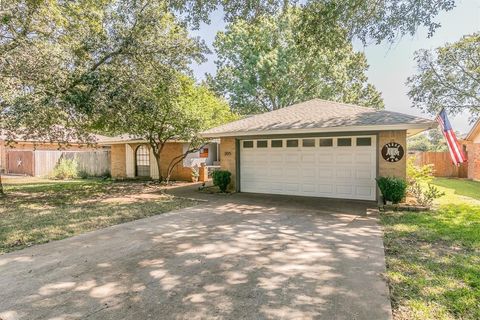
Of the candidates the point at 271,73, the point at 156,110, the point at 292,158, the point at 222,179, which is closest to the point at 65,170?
the point at 156,110

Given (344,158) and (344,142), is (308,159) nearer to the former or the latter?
(344,158)

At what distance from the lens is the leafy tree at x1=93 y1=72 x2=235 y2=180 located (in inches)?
400

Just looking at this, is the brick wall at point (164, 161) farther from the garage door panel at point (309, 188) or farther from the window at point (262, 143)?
the garage door panel at point (309, 188)

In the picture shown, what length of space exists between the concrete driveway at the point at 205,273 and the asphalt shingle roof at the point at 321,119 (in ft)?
10.5

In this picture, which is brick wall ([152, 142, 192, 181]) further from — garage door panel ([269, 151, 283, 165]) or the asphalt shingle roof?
garage door panel ([269, 151, 283, 165])

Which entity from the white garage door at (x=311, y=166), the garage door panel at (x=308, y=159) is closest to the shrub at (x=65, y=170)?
the white garage door at (x=311, y=166)

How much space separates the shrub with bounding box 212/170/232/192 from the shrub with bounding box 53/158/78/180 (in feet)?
39.1

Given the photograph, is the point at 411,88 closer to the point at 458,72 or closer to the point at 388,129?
the point at 458,72

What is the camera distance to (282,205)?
9.17 m

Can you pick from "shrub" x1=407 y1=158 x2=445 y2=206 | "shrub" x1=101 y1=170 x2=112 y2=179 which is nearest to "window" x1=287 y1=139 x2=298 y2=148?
"shrub" x1=407 y1=158 x2=445 y2=206

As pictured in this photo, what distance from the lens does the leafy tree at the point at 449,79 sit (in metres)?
17.9

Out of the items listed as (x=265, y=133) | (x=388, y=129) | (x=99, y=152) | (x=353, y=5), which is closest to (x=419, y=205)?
(x=388, y=129)

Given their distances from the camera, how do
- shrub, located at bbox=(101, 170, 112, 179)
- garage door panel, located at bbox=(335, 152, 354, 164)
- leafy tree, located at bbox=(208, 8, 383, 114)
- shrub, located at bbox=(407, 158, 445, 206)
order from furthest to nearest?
leafy tree, located at bbox=(208, 8, 383, 114)
shrub, located at bbox=(101, 170, 112, 179)
garage door panel, located at bbox=(335, 152, 354, 164)
shrub, located at bbox=(407, 158, 445, 206)

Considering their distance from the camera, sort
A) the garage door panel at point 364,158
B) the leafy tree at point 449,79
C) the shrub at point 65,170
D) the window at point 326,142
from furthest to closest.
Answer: the shrub at point 65,170 < the leafy tree at point 449,79 < the window at point 326,142 < the garage door panel at point 364,158
